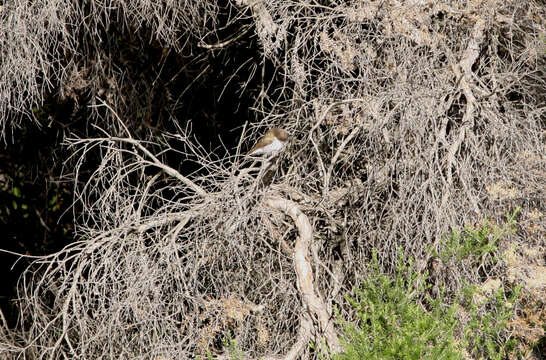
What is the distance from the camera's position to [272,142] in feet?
17.4

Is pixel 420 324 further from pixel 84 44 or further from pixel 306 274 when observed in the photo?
pixel 84 44

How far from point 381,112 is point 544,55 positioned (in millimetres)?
1393

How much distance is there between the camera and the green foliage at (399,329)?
404cm

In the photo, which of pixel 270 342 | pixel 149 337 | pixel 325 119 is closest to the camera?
pixel 149 337

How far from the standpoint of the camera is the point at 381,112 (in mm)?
4934

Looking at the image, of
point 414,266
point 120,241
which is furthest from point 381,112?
point 120,241

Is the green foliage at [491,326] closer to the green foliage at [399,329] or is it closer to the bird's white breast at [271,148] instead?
the green foliage at [399,329]

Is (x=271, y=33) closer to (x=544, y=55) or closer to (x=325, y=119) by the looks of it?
(x=325, y=119)

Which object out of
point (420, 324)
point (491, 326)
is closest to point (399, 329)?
point (420, 324)

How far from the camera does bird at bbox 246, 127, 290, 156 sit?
519 centimetres

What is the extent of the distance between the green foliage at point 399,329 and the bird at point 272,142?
108 cm

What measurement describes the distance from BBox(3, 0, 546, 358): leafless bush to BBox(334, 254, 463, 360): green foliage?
37cm

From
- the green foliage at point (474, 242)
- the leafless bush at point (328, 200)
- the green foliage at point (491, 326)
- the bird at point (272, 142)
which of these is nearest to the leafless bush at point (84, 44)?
the leafless bush at point (328, 200)

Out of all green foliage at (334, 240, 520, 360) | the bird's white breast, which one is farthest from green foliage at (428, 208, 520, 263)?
the bird's white breast
